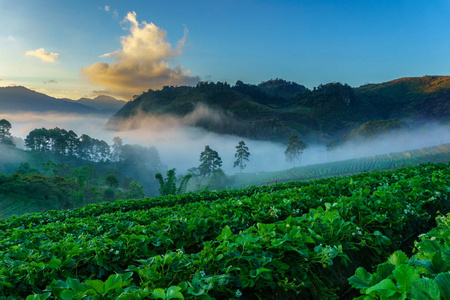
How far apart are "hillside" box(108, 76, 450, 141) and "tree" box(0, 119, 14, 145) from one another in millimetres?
114272

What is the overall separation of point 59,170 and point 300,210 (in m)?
69.6

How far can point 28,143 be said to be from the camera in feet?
269

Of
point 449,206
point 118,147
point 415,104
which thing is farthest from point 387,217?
point 415,104

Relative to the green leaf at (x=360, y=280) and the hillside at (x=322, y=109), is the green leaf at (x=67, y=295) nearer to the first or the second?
the green leaf at (x=360, y=280)

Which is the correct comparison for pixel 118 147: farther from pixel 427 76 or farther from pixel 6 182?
pixel 427 76

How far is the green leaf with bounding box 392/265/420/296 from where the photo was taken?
3.88 ft

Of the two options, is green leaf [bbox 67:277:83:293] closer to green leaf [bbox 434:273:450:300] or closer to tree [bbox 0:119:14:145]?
green leaf [bbox 434:273:450:300]

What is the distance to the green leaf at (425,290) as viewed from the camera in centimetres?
99

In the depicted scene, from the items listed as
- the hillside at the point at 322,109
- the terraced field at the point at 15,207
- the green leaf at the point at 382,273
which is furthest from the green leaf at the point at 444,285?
the hillside at the point at 322,109

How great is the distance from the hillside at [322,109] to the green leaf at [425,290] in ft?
475

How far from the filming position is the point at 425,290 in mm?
1029

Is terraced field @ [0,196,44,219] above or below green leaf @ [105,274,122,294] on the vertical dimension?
below

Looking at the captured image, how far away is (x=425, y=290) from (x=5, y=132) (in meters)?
102

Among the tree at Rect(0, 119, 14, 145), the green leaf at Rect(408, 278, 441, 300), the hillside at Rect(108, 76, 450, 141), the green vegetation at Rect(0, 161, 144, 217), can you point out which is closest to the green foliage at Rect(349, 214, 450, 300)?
the green leaf at Rect(408, 278, 441, 300)
